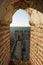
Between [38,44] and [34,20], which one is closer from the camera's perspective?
[38,44]

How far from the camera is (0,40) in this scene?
4.25 m

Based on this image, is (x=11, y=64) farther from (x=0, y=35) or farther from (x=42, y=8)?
(x=42, y=8)

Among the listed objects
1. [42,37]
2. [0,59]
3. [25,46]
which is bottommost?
[25,46]

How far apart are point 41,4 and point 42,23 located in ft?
2.18

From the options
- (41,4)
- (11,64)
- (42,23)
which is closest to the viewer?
(41,4)

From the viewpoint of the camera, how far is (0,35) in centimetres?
423

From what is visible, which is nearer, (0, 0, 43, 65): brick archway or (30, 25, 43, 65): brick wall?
(0, 0, 43, 65): brick archway

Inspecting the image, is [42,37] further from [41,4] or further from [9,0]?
[9,0]

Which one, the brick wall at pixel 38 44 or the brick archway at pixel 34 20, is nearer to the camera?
the brick archway at pixel 34 20

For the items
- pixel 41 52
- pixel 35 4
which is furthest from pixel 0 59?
pixel 35 4

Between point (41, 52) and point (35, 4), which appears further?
point (41, 52)

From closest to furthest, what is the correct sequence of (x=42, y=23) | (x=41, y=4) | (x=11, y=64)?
(x=41, y=4) → (x=42, y=23) → (x=11, y=64)

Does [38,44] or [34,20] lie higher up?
[34,20]

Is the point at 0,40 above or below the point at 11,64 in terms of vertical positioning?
above
